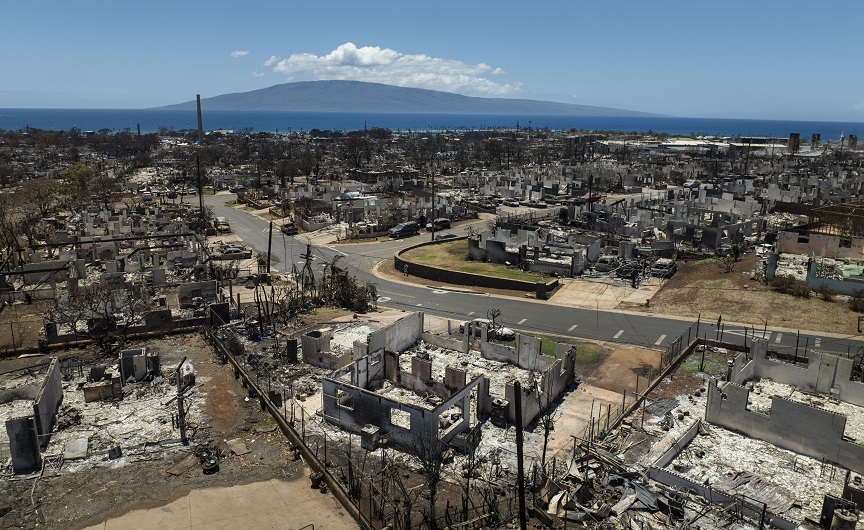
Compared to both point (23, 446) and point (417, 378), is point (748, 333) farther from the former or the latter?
point (23, 446)

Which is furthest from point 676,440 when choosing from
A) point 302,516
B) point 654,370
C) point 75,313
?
point 75,313

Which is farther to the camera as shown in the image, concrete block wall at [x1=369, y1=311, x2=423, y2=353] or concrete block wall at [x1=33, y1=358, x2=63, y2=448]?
concrete block wall at [x1=369, y1=311, x2=423, y2=353]

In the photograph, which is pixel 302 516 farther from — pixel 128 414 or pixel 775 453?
pixel 775 453

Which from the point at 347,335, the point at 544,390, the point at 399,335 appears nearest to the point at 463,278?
the point at 347,335

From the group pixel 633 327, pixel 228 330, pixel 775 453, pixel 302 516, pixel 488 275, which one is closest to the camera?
pixel 302 516

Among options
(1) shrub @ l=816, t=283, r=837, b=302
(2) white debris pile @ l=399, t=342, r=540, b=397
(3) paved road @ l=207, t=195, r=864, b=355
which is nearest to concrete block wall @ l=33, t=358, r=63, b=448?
(2) white debris pile @ l=399, t=342, r=540, b=397

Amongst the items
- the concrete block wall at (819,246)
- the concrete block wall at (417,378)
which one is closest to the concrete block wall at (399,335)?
the concrete block wall at (417,378)

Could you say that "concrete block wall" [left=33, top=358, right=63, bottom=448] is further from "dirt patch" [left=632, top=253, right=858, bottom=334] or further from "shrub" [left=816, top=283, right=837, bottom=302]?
"shrub" [left=816, top=283, right=837, bottom=302]
